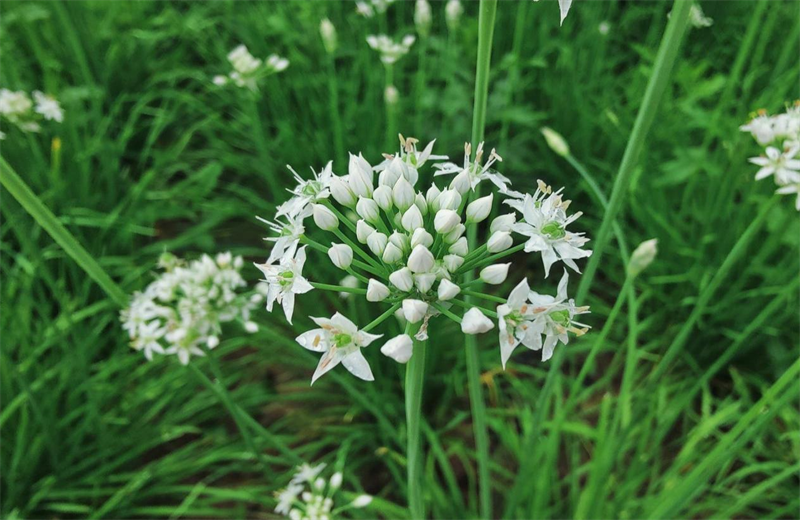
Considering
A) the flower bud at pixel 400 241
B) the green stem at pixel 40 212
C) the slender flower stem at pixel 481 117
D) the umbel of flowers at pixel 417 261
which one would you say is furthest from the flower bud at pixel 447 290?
the green stem at pixel 40 212

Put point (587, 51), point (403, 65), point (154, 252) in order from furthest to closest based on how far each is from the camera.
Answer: point (403, 65) → point (587, 51) → point (154, 252)

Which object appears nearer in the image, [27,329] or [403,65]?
[27,329]

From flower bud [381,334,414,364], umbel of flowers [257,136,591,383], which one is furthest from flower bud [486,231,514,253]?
flower bud [381,334,414,364]

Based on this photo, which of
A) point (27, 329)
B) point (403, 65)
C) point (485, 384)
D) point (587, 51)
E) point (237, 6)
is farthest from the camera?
point (237, 6)

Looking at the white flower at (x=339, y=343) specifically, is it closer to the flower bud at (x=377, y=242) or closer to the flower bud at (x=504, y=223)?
the flower bud at (x=377, y=242)

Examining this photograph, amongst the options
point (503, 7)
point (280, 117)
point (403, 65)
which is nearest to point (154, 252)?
point (280, 117)

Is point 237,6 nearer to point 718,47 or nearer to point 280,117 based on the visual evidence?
point 280,117
